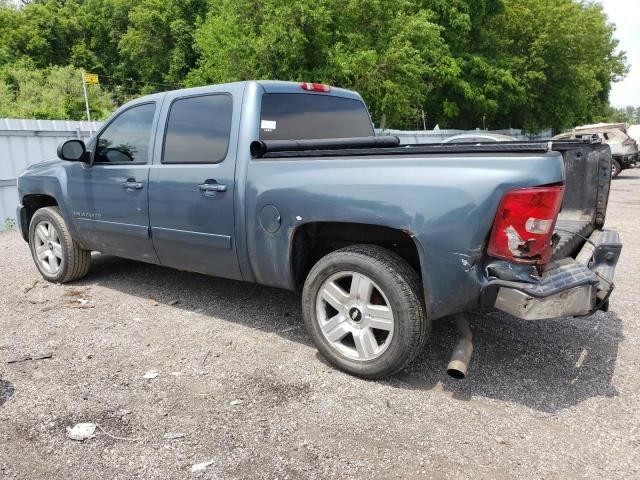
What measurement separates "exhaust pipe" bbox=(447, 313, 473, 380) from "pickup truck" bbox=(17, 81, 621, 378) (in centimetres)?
3

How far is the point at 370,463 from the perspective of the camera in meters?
2.48

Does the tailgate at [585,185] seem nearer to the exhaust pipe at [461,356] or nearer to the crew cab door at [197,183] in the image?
the exhaust pipe at [461,356]

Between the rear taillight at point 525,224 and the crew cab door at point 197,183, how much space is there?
192 cm

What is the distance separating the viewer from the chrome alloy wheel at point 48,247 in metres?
5.46

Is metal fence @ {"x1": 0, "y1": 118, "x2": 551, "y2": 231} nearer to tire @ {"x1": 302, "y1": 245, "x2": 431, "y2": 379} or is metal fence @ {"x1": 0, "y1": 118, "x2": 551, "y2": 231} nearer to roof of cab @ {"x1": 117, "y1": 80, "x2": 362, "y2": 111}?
roof of cab @ {"x1": 117, "y1": 80, "x2": 362, "y2": 111}

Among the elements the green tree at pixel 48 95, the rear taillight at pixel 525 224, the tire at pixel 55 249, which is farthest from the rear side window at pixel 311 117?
the green tree at pixel 48 95

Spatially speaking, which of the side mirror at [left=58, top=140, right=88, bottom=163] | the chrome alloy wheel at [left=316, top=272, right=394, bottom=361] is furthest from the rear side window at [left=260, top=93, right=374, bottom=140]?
the side mirror at [left=58, top=140, right=88, bottom=163]

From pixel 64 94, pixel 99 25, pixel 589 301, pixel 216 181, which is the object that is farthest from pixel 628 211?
pixel 99 25

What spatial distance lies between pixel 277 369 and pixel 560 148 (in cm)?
272

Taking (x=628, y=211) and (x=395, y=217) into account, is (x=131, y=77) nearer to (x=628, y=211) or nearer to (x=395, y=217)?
(x=628, y=211)

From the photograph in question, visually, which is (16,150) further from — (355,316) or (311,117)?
(355,316)

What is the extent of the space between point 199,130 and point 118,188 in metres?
1.08

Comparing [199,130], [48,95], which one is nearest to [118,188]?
[199,130]

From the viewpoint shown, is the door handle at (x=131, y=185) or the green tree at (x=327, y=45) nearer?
the door handle at (x=131, y=185)
